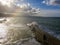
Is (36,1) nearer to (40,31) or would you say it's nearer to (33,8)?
(33,8)

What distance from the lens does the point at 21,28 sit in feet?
7.98

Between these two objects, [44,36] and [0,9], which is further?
[0,9]

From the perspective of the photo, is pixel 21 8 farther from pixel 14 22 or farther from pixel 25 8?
pixel 14 22

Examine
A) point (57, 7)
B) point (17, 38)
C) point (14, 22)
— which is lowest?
point (17, 38)

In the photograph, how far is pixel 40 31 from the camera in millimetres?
2332

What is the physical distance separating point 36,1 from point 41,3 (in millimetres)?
93

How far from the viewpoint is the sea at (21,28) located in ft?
7.59

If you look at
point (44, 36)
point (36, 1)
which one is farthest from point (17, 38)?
point (36, 1)

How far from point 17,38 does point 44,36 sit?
1.47ft

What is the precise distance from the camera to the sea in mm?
2312

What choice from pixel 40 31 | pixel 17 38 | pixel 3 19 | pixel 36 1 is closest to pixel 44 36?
pixel 40 31

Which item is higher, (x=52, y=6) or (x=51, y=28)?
(x=52, y=6)

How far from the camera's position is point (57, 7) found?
2.38 metres

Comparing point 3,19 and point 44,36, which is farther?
point 3,19
